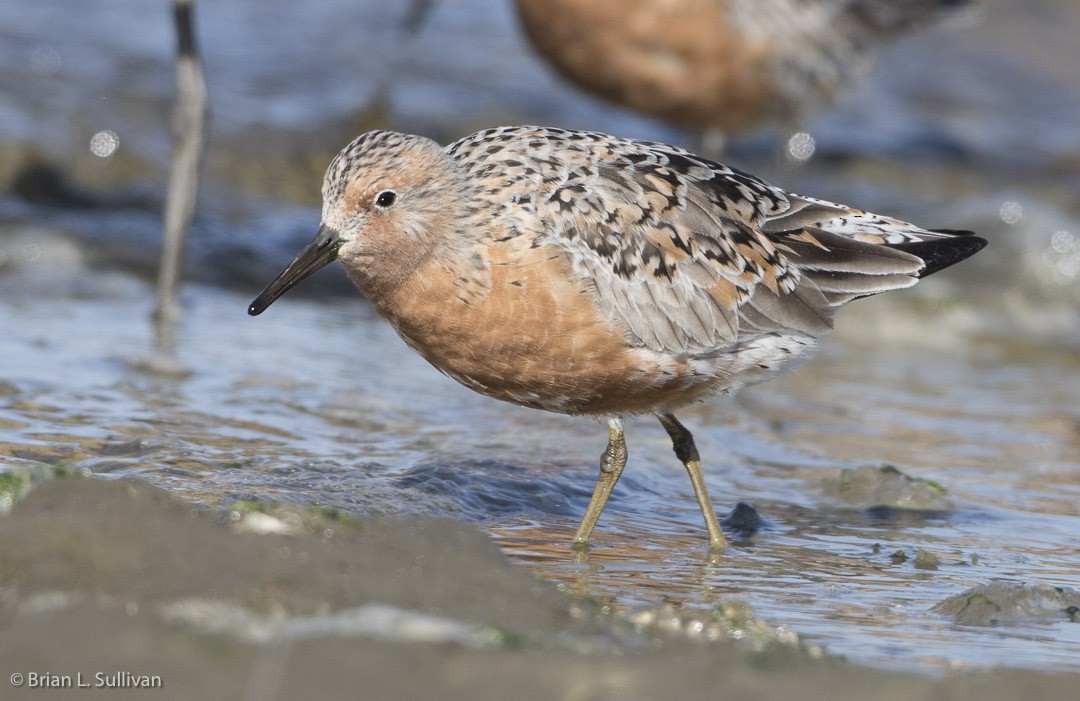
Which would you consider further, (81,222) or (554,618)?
(81,222)

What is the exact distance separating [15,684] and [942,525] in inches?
181

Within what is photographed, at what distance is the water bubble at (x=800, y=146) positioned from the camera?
14742 mm

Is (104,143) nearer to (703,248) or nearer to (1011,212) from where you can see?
(1011,212)

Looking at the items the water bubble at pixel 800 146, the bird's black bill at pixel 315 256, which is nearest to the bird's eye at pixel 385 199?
the bird's black bill at pixel 315 256

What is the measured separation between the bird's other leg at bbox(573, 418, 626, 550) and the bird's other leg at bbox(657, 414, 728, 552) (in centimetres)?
22

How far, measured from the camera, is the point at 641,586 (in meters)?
5.83

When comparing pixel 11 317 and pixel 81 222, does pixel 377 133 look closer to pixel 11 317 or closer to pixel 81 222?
pixel 11 317

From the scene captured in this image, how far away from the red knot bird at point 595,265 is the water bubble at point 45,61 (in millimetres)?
8976

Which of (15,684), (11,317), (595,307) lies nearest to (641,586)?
(595,307)

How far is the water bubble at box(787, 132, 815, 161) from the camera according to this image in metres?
14.7

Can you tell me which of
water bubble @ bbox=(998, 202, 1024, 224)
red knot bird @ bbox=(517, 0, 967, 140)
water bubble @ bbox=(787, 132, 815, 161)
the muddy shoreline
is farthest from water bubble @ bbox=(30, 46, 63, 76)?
the muddy shoreline

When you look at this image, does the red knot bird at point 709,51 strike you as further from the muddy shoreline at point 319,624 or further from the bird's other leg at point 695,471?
the muddy shoreline at point 319,624

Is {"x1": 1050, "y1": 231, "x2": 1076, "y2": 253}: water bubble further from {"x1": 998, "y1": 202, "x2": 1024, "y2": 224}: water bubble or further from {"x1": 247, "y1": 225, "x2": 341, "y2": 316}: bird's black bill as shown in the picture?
{"x1": 247, "y1": 225, "x2": 341, "y2": 316}: bird's black bill

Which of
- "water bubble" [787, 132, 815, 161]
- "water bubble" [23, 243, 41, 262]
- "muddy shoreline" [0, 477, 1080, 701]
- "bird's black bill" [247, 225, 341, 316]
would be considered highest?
"water bubble" [787, 132, 815, 161]
